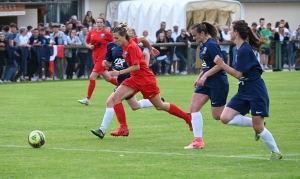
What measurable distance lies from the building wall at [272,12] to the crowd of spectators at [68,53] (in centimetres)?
872

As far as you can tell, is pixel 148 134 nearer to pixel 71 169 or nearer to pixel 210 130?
pixel 210 130

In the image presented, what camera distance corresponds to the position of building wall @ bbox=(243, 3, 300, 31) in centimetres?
4106

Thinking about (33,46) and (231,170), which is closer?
(231,170)

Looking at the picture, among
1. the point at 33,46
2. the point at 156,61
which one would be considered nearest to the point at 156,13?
the point at 156,61

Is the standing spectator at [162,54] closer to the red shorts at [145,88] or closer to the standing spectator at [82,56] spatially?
the standing spectator at [82,56]

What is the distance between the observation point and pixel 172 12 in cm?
3322

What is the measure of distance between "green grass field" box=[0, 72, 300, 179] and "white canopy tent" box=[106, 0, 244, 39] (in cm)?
1432

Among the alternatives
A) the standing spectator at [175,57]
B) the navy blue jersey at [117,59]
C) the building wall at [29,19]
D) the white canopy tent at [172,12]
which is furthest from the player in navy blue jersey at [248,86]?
the building wall at [29,19]

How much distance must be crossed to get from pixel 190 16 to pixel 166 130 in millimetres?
21855

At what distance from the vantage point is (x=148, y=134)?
12.8 m

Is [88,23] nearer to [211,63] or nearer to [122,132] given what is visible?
[122,132]

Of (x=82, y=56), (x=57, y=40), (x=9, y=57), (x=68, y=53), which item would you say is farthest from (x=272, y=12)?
(x=9, y=57)

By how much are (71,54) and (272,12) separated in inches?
670

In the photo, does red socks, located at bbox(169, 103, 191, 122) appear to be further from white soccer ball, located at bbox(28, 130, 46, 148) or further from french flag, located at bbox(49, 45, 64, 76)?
french flag, located at bbox(49, 45, 64, 76)
